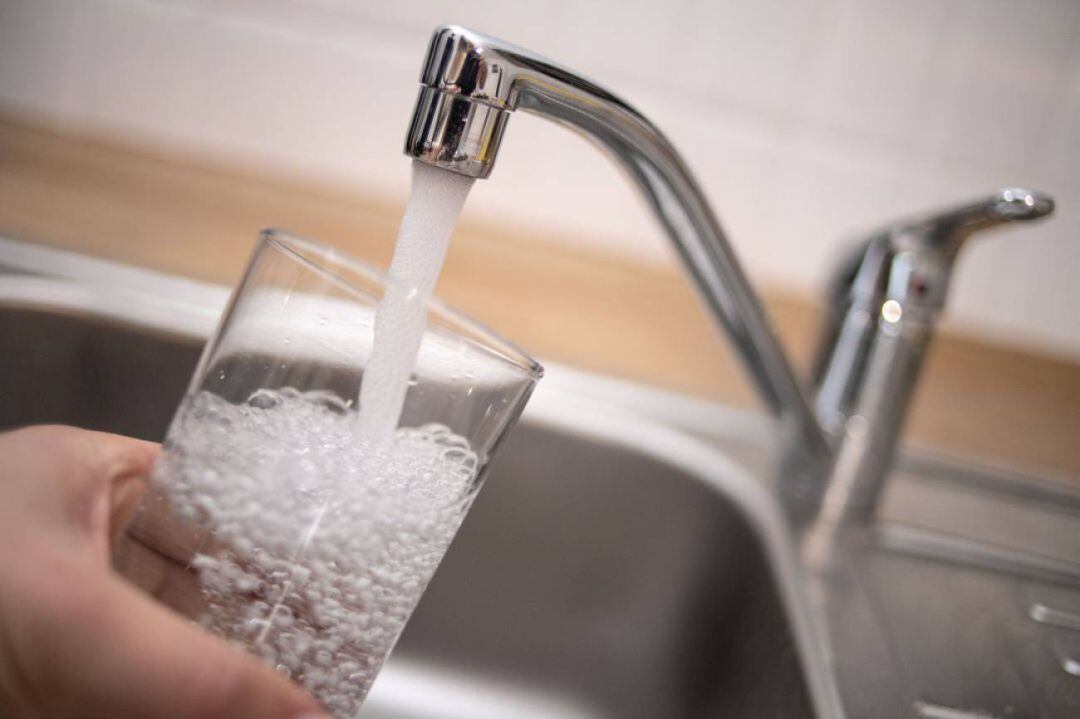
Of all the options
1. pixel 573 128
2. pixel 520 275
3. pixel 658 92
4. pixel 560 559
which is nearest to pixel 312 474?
pixel 573 128

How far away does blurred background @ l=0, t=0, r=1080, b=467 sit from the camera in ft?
2.98

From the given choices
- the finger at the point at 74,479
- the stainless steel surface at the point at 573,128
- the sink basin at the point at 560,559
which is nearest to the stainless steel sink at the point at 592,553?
the sink basin at the point at 560,559

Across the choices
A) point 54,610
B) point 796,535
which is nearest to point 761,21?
point 796,535

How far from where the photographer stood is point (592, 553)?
0.61 m

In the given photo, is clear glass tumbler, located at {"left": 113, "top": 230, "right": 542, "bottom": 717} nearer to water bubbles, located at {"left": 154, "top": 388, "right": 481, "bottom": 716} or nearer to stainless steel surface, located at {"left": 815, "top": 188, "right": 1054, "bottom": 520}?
water bubbles, located at {"left": 154, "top": 388, "right": 481, "bottom": 716}

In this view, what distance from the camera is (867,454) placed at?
60 cm

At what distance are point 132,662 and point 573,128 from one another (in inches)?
9.7

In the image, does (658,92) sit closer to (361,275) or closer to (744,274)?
(744,274)

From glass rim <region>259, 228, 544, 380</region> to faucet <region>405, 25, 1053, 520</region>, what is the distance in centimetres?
5

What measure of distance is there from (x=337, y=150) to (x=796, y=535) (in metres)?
0.60

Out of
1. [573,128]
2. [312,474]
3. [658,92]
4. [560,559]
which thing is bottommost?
[560,559]

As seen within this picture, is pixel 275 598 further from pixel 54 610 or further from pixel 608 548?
pixel 608 548

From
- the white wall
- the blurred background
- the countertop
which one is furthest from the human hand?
the white wall

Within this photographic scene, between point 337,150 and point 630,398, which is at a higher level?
point 337,150
